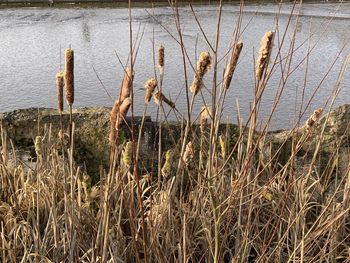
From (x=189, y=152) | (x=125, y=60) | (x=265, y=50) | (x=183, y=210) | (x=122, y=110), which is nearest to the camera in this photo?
(x=122, y=110)

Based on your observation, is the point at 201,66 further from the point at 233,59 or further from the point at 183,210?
the point at 183,210

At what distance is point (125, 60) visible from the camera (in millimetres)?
5195

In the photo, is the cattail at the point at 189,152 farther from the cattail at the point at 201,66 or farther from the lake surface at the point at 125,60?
the lake surface at the point at 125,60

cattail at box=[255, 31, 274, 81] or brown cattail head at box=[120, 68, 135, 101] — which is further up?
cattail at box=[255, 31, 274, 81]

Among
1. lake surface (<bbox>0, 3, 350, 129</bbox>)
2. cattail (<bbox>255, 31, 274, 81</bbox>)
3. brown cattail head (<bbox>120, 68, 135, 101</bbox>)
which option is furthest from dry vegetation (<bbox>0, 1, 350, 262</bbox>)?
lake surface (<bbox>0, 3, 350, 129</bbox>)

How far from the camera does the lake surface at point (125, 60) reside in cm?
394

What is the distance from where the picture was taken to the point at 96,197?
77.9 inches

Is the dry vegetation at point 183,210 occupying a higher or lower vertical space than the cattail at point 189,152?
lower

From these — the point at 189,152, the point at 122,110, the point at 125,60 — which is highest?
the point at 122,110

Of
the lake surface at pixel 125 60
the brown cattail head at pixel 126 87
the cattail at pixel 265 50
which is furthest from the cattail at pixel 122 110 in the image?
the lake surface at pixel 125 60

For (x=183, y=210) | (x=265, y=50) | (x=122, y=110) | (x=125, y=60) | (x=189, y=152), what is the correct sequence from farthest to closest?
(x=125, y=60) < (x=183, y=210) < (x=189, y=152) < (x=265, y=50) < (x=122, y=110)

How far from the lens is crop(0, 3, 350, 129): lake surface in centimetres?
394

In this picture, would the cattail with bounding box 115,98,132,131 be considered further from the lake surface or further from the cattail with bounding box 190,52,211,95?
the lake surface

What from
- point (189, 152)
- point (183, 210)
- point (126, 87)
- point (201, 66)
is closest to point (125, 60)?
point (183, 210)
